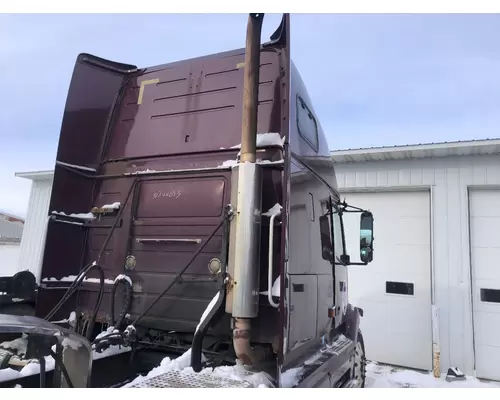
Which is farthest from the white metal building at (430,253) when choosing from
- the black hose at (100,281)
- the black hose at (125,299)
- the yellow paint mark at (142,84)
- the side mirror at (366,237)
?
the black hose at (125,299)

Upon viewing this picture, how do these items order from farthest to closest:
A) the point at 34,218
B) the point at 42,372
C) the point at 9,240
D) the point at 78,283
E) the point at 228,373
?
the point at 9,240
the point at 34,218
the point at 78,283
the point at 228,373
the point at 42,372

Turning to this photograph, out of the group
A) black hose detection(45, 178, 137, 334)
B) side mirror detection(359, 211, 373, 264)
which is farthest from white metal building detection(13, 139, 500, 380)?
black hose detection(45, 178, 137, 334)

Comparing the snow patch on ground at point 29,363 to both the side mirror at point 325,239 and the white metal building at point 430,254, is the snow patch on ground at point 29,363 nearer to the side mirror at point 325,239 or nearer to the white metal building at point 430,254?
the side mirror at point 325,239

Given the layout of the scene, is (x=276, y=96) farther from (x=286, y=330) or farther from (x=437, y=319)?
(x=437, y=319)

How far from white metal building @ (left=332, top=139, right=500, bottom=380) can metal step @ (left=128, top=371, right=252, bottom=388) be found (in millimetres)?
5660

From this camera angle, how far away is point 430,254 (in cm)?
713

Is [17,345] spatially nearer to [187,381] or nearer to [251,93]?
[187,381]

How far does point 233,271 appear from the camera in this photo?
242 cm

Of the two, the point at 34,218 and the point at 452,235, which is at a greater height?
the point at 34,218

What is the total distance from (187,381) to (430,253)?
612 centimetres

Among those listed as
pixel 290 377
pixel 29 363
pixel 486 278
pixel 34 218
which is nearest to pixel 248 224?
pixel 290 377

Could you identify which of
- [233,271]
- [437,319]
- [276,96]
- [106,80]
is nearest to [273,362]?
[233,271]

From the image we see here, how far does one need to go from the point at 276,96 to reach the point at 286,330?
170 centimetres

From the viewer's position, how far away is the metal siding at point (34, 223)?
10906mm
